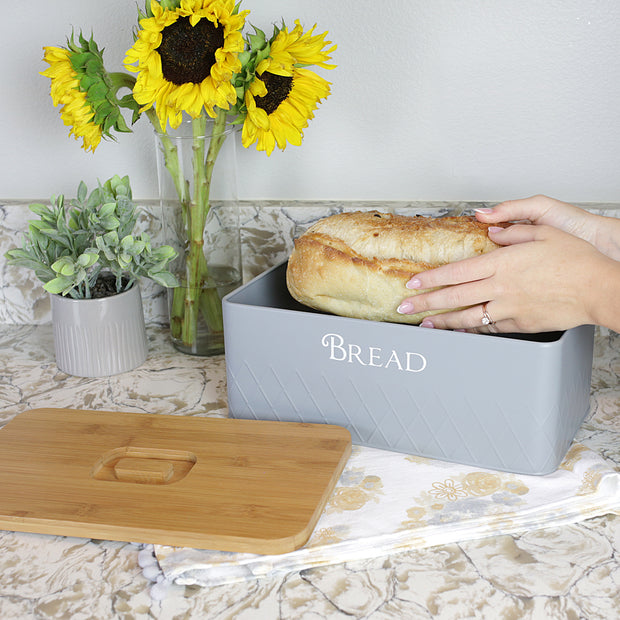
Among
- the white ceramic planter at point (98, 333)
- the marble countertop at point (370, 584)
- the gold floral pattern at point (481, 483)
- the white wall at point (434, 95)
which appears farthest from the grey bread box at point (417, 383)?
the white wall at point (434, 95)

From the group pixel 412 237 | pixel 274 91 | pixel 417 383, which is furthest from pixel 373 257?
pixel 274 91

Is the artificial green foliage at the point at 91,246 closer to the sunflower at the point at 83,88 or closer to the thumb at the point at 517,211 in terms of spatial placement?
the sunflower at the point at 83,88

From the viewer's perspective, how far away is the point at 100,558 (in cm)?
69

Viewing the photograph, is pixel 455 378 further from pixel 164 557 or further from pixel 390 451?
pixel 164 557

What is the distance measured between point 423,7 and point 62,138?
641mm

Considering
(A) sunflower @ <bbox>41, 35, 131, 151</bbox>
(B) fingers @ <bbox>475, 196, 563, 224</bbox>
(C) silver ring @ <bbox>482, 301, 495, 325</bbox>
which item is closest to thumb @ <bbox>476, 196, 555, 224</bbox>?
(B) fingers @ <bbox>475, 196, 563, 224</bbox>

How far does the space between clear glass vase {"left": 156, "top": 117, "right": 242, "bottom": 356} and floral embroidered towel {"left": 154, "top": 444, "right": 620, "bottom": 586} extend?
38 centimetres

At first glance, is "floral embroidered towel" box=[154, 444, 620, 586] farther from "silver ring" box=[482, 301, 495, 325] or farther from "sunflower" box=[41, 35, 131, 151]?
"sunflower" box=[41, 35, 131, 151]

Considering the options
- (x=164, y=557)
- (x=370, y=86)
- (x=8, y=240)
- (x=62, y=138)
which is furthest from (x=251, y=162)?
(x=164, y=557)

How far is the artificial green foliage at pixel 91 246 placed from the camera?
3.29ft

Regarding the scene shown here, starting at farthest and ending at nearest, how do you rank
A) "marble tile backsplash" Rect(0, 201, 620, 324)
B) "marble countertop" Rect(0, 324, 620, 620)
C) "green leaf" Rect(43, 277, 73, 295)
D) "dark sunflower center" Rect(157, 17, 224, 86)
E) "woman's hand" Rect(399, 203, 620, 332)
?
"marble tile backsplash" Rect(0, 201, 620, 324), "green leaf" Rect(43, 277, 73, 295), "dark sunflower center" Rect(157, 17, 224, 86), "woman's hand" Rect(399, 203, 620, 332), "marble countertop" Rect(0, 324, 620, 620)

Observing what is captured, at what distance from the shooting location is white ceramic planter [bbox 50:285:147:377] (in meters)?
1.05

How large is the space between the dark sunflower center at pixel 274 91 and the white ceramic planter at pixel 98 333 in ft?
1.11

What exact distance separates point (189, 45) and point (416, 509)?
1.93ft
